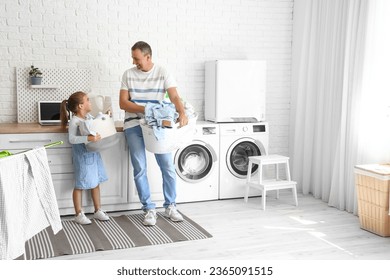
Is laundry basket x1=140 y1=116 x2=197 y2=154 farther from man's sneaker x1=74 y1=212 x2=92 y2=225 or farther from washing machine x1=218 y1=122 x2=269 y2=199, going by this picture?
washing machine x1=218 y1=122 x2=269 y2=199

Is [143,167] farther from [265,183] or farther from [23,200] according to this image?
[23,200]

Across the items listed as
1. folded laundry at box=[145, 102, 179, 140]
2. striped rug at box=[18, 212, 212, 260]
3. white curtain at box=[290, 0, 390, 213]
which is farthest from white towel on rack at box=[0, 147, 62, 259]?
white curtain at box=[290, 0, 390, 213]

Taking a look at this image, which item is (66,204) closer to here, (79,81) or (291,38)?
(79,81)

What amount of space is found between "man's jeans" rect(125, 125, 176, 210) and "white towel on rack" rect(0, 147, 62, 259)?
172cm

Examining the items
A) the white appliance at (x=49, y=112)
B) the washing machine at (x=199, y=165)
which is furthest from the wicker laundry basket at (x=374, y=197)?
the white appliance at (x=49, y=112)

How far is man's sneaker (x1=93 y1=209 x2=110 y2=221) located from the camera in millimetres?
4777

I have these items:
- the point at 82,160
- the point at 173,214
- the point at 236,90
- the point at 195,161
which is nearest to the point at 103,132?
the point at 82,160

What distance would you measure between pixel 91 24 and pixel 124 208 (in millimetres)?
1951

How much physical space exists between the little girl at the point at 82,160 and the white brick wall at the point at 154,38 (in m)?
0.83

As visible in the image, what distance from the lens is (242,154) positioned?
5766 mm

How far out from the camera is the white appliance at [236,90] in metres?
5.52

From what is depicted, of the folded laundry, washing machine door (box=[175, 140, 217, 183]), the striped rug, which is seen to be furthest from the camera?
washing machine door (box=[175, 140, 217, 183])

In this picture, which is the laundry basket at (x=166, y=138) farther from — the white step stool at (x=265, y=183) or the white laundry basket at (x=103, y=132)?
the white step stool at (x=265, y=183)

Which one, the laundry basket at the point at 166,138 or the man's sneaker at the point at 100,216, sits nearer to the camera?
the laundry basket at the point at 166,138
